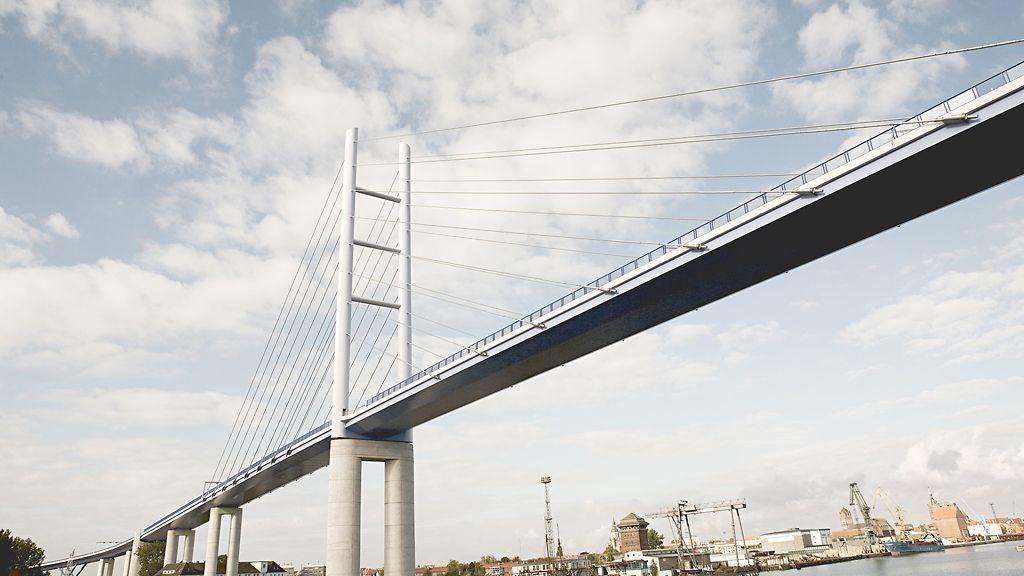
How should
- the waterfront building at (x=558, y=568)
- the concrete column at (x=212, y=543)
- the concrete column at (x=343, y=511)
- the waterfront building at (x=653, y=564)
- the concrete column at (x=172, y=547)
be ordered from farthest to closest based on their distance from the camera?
the waterfront building at (x=653, y=564), the waterfront building at (x=558, y=568), the concrete column at (x=172, y=547), the concrete column at (x=212, y=543), the concrete column at (x=343, y=511)

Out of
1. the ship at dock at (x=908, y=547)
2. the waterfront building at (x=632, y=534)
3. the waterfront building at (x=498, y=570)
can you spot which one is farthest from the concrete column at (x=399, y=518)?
the ship at dock at (x=908, y=547)

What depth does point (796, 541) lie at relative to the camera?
566 ft

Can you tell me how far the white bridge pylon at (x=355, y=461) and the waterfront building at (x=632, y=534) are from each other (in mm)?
96702

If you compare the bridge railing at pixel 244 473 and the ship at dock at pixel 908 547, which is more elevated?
the bridge railing at pixel 244 473

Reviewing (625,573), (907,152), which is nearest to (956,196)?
(907,152)

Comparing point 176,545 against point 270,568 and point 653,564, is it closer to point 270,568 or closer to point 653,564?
point 270,568

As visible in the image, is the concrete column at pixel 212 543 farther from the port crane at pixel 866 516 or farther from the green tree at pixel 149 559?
the port crane at pixel 866 516

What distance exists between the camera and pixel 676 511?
364 feet

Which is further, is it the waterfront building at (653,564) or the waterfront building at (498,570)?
the waterfront building at (498,570)

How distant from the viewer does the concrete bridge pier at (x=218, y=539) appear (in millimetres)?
77875

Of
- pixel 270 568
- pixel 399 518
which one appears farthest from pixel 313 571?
pixel 399 518

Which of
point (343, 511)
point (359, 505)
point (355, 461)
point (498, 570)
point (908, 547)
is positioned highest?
point (355, 461)

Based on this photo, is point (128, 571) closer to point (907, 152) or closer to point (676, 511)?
point (676, 511)

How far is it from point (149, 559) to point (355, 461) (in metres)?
81.1
